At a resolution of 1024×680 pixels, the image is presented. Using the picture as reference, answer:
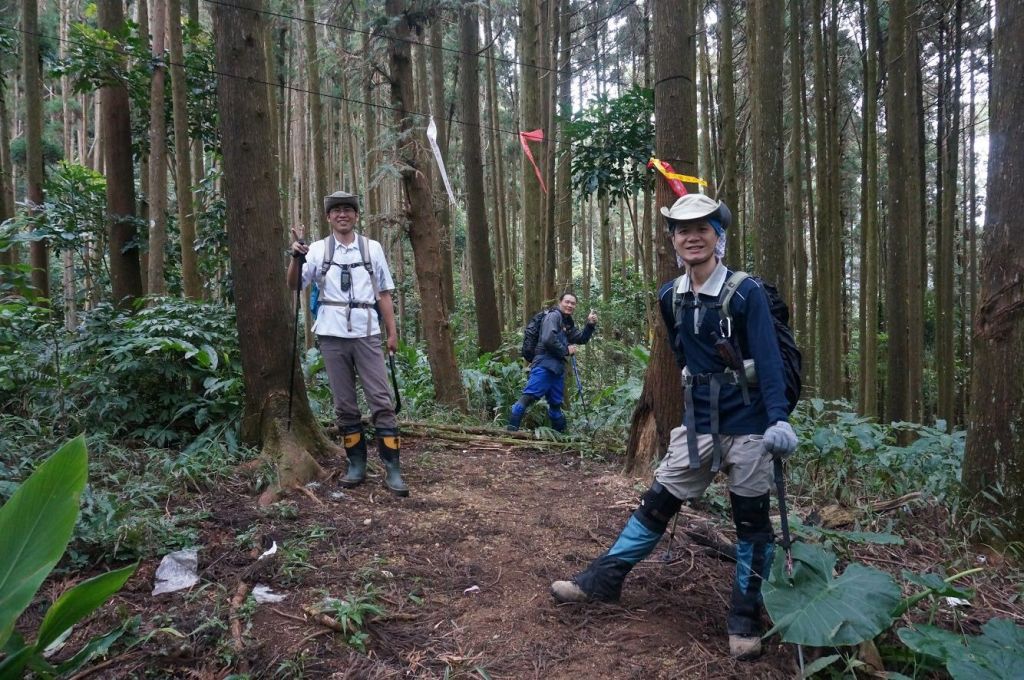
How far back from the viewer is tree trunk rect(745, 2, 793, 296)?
6727 millimetres

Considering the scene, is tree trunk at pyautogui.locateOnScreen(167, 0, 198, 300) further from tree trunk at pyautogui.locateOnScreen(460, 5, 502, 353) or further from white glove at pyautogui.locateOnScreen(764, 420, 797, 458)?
white glove at pyautogui.locateOnScreen(764, 420, 797, 458)

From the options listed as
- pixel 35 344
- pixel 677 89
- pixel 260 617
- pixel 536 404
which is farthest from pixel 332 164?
pixel 260 617

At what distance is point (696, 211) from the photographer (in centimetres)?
283

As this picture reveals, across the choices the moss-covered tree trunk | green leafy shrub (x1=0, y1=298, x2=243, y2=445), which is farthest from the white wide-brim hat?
the moss-covered tree trunk

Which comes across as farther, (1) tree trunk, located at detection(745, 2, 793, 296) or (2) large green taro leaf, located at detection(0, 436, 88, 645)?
(1) tree trunk, located at detection(745, 2, 793, 296)

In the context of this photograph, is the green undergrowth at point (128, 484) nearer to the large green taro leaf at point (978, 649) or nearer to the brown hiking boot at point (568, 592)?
the brown hiking boot at point (568, 592)

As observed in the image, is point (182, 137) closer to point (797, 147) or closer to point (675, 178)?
point (675, 178)

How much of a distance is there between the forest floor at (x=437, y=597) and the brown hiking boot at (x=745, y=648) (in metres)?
0.04

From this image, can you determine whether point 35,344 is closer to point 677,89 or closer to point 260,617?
point 260,617

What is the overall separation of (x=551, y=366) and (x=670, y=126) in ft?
11.5

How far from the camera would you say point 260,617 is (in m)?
2.83

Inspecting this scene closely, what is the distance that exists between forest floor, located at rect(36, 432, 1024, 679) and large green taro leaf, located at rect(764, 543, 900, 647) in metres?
0.36


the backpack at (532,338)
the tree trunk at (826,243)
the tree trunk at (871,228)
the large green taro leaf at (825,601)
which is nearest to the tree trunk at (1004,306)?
the large green taro leaf at (825,601)

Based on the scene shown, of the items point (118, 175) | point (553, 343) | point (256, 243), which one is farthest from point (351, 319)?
point (118, 175)
